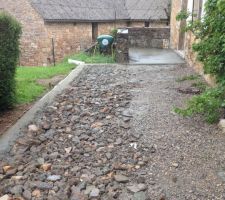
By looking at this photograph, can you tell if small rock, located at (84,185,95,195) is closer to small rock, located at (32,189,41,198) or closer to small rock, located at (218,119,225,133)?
small rock, located at (32,189,41,198)

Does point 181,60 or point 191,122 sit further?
point 181,60

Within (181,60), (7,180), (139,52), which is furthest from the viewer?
(139,52)

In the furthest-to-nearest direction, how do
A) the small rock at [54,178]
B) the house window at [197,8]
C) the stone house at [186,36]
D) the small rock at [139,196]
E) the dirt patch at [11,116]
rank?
the stone house at [186,36]
the house window at [197,8]
the dirt patch at [11,116]
the small rock at [54,178]
the small rock at [139,196]

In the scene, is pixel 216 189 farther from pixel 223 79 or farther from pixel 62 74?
pixel 62 74

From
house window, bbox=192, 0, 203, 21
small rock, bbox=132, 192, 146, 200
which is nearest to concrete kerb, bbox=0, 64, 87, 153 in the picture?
small rock, bbox=132, 192, 146, 200

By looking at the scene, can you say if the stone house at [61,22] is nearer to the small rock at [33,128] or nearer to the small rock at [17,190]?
the small rock at [33,128]

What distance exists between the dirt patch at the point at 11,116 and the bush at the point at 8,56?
182 millimetres

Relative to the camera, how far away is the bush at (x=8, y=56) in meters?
6.24

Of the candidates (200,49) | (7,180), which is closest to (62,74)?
(200,49)

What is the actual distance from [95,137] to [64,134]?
55 cm

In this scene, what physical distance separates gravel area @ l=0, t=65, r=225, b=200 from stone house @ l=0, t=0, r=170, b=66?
47.4ft

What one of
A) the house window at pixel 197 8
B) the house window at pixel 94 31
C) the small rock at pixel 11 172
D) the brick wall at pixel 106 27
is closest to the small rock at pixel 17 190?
the small rock at pixel 11 172

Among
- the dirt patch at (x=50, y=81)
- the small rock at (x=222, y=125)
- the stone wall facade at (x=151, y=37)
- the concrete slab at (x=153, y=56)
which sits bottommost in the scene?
the dirt patch at (x=50, y=81)

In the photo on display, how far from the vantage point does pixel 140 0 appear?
26.5m
